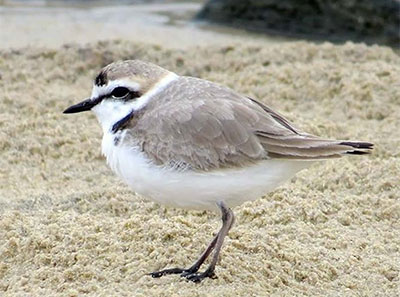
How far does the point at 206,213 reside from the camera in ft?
18.0

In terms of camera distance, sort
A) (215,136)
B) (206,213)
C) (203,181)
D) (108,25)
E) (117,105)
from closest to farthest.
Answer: (203,181) → (215,136) → (117,105) → (206,213) → (108,25)

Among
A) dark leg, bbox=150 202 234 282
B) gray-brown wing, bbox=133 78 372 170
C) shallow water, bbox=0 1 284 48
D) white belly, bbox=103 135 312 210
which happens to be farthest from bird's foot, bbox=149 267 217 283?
shallow water, bbox=0 1 284 48

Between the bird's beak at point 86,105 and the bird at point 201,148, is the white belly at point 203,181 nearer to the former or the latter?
the bird at point 201,148

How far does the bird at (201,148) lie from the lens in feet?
14.3

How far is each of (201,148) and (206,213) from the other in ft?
3.71

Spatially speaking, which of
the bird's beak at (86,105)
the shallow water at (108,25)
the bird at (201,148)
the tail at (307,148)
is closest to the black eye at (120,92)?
the bird at (201,148)

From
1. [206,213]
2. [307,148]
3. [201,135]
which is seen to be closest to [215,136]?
[201,135]

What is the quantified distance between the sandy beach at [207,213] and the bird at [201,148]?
0.28 metres

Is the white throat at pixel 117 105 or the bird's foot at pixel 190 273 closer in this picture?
the bird's foot at pixel 190 273

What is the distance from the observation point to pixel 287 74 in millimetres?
7656

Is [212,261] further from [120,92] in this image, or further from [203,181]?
[120,92]

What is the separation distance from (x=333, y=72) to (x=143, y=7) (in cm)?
452

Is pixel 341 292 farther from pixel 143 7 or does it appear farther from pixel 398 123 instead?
pixel 143 7

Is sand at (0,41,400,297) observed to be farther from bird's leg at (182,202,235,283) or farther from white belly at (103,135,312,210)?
white belly at (103,135,312,210)
